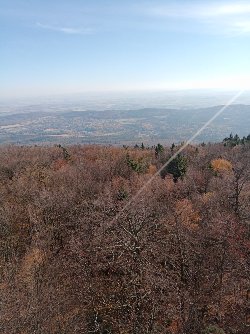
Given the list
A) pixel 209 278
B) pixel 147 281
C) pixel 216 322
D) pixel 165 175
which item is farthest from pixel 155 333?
pixel 165 175

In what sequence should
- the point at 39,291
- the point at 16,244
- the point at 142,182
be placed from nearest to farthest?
the point at 39,291 → the point at 16,244 → the point at 142,182

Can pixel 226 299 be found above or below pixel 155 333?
below

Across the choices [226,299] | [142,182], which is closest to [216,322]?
[226,299]

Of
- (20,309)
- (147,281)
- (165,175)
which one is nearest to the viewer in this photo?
(20,309)

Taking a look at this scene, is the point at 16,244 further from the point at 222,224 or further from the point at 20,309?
the point at 222,224

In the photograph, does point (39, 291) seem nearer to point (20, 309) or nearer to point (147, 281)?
point (20, 309)

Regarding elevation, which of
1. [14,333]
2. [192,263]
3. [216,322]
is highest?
[14,333]

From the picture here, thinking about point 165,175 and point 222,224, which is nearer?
point 222,224
